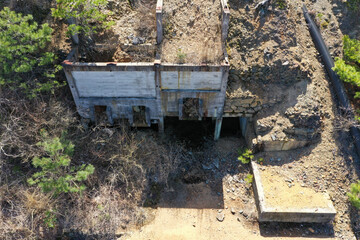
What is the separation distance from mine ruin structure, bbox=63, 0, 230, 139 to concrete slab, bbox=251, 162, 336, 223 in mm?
4421

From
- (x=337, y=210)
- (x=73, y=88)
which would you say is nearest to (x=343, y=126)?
(x=337, y=210)

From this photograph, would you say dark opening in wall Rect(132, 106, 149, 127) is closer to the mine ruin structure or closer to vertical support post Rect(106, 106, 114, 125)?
the mine ruin structure

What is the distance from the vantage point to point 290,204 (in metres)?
12.0

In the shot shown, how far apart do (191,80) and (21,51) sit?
7.29m

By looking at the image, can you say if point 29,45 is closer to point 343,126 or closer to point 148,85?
point 148,85

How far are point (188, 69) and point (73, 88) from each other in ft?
18.4

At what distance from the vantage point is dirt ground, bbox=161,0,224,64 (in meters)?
12.7

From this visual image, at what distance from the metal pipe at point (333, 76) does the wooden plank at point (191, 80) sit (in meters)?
6.52

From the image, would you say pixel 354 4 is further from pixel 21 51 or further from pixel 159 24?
pixel 21 51

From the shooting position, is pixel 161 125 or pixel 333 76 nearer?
pixel 333 76

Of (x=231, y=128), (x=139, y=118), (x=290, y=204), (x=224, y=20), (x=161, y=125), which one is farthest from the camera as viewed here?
(x=231, y=128)

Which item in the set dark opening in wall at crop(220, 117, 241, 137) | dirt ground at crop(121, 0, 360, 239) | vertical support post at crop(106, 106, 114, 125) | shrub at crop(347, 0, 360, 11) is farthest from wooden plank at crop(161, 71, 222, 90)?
shrub at crop(347, 0, 360, 11)

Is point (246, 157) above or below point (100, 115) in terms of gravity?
below

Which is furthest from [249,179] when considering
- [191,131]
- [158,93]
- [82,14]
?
[82,14]
